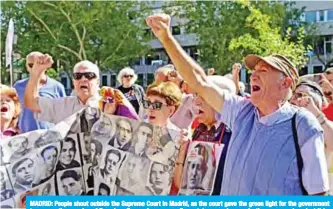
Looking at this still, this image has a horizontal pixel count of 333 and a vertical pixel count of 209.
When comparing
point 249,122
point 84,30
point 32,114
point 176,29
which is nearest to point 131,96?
point 32,114

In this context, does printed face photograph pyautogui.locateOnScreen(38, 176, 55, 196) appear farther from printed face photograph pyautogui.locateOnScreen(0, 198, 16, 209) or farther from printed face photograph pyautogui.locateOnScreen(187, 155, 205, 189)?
printed face photograph pyautogui.locateOnScreen(187, 155, 205, 189)

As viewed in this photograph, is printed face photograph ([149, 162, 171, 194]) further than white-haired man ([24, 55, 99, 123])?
No

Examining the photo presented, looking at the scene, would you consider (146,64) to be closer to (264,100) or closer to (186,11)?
(186,11)

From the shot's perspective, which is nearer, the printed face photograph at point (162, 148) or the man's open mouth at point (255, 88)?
the man's open mouth at point (255, 88)

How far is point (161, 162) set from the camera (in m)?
2.95

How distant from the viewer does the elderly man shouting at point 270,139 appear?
2.37 meters

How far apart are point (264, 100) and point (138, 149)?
0.73 meters

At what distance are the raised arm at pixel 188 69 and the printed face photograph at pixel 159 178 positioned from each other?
0.40 metres

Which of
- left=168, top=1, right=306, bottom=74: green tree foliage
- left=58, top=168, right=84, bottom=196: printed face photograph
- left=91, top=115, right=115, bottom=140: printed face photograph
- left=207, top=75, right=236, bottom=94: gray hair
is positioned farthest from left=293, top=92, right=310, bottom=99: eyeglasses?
left=168, top=1, right=306, bottom=74: green tree foliage

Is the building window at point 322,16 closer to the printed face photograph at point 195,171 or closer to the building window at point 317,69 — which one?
the building window at point 317,69

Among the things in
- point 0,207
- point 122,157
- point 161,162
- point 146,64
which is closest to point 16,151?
point 0,207

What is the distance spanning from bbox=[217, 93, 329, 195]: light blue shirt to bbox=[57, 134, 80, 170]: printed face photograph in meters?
0.77

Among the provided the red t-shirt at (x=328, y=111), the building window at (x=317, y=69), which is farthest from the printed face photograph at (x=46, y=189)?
the building window at (x=317, y=69)

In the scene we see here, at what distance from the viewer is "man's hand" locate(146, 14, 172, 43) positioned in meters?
2.84
